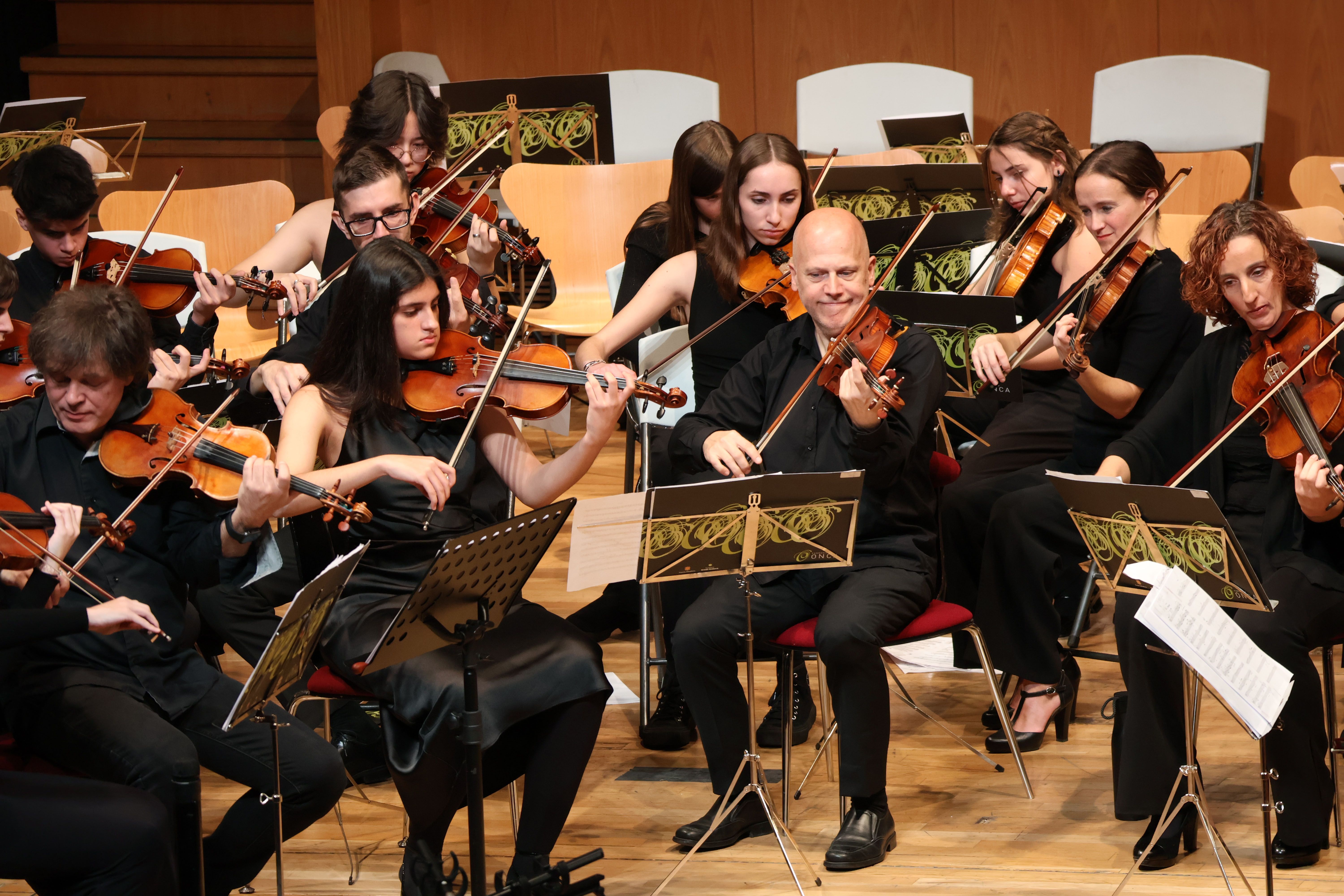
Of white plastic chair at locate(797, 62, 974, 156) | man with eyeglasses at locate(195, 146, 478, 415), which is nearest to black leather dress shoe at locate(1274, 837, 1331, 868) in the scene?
man with eyeglasses at locate(195, 146, 478, 415)

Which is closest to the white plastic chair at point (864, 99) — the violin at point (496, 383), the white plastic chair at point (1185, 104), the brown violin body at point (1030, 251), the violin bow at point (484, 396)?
the white plastic chair at point (1185, 104)

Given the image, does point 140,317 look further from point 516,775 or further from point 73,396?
point 516,775

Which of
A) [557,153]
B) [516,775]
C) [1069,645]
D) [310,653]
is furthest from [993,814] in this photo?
[557,153]

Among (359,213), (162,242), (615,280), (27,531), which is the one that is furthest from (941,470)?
(162,242)

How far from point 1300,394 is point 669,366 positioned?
140cm

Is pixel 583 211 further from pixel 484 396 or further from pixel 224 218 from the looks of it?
pixel 484 396

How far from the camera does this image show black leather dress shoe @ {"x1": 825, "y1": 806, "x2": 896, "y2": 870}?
2418 mm

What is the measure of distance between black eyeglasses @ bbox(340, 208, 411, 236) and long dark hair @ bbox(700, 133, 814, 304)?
2.16ft

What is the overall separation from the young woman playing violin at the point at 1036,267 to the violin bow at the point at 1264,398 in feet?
2.38

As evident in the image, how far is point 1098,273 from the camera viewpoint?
9.62ft

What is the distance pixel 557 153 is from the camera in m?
5.25

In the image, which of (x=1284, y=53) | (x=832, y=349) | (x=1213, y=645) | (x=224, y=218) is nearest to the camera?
(x=1213, y=645)

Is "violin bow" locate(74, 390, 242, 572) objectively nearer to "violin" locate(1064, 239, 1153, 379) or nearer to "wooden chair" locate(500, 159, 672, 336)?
"violin" locate(1064, 239, 1153, 379)

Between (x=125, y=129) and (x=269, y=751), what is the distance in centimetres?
516
